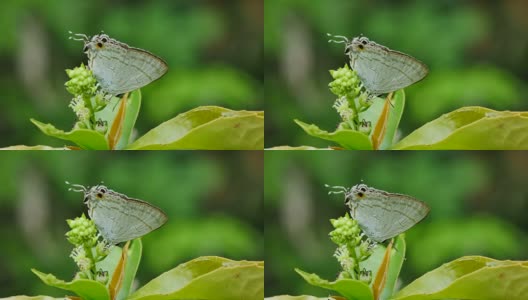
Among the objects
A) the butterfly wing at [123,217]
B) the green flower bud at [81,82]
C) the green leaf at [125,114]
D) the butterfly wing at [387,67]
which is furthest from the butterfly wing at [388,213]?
the green flower bud at [81,82]

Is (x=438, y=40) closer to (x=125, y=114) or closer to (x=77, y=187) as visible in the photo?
(x=125, y=114)

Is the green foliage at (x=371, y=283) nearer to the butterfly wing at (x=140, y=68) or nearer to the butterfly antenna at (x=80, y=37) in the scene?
the butterfly wing at (x=140, y=68)

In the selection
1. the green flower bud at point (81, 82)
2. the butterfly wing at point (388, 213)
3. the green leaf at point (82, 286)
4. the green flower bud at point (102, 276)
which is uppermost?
the green flower bud at point (81, 82)

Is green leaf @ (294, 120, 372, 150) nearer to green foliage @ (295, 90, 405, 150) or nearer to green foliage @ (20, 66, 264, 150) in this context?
green foliage @ (295, 90, 405, 150)

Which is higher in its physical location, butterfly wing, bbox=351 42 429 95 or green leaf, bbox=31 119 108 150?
butterfly wing, bbox=351 42 429 95

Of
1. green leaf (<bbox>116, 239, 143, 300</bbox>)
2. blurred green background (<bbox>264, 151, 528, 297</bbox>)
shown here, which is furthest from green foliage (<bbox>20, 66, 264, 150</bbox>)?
green leaf (<bbox>116, 239, 143, 300</bbox>)

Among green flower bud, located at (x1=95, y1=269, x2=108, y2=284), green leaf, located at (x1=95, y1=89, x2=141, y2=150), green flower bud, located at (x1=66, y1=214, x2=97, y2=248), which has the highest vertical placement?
green leaf, located at (x1=95, y1=89, x2=141, y2=150)

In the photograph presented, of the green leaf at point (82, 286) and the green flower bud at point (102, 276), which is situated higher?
the green flower bud at point (102, 276)
